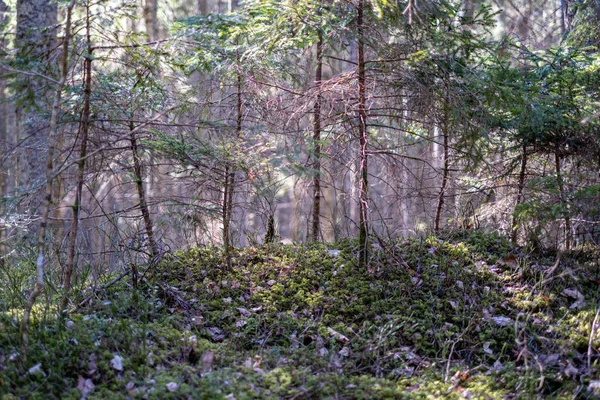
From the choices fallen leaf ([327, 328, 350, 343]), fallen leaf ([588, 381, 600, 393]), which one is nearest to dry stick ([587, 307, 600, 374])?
fallen leaf ([588, 381, 600, 393])

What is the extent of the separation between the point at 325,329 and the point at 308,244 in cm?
223

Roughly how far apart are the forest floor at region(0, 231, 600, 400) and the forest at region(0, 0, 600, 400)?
2cm

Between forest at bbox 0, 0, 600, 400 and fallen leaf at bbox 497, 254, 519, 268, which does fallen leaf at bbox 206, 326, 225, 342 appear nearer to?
forest at bbox 0, 0, 600, 400

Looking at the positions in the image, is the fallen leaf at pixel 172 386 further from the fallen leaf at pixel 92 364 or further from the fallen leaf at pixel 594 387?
the fallen leaf at pixel 594 387

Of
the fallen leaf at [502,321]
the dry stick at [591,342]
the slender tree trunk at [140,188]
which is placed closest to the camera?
the dry stick at [591,342]

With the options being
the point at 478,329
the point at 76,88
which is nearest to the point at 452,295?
the point at 478,329

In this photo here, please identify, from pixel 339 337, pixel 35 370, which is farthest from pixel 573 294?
pixel 35 370

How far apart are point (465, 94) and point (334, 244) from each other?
106 inches

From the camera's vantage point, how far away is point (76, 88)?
586 cm

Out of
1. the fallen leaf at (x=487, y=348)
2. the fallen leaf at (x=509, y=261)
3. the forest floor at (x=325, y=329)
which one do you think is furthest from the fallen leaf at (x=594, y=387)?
the fallen leaf at (x=509, y=261)

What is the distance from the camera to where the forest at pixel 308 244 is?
399 cm

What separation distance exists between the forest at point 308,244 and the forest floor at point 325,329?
24 mm

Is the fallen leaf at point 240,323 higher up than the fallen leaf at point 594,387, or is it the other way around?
the fallen leaf at point 594,387

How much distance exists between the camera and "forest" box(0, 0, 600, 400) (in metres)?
3.99
